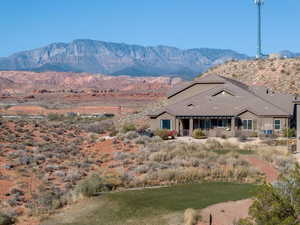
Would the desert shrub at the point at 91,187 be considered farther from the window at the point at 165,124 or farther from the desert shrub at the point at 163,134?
the window at the point at 165,124

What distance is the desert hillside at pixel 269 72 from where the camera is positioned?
2804 inches

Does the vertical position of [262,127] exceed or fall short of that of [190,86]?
it falls short

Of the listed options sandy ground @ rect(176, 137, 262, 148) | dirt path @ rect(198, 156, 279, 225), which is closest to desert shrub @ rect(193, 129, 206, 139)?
sandy ground @ rect(176, 137, 262, 148)

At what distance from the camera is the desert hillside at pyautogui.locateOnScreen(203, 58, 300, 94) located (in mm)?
71231

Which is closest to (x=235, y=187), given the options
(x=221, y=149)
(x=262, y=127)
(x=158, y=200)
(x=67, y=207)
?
(x=158, y=200)

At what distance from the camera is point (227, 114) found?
4616 cm

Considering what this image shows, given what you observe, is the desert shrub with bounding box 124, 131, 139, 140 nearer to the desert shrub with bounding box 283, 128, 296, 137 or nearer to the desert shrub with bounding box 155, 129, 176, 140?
the desert shrub with bounding box 155, 129, 176, 140

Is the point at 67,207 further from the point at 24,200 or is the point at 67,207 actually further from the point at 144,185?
the point at 144,185

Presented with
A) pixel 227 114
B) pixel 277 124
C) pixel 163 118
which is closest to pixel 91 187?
pixel 227 114

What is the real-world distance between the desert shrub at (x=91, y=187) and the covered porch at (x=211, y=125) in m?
23.3

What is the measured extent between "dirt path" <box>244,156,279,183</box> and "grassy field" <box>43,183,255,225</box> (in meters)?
4.22

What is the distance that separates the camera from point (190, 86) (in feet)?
182

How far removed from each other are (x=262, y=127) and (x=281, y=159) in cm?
1423

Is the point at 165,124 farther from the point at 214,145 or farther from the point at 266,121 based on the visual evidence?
the point at 214,145
